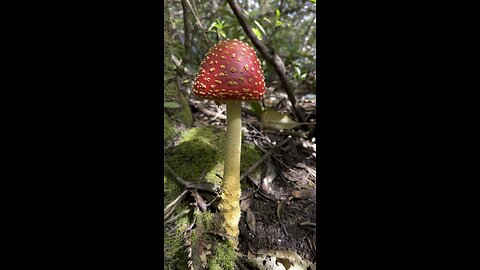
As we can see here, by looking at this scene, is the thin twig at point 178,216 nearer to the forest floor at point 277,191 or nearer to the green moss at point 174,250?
the green moss at point 174,250

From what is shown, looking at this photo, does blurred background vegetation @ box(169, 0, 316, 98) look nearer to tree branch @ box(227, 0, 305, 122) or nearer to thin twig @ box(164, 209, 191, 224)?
tree branch @ box(227, 0, 305, 122)

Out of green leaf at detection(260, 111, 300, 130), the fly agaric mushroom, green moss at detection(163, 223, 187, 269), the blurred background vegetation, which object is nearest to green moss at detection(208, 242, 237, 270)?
green moss at detection(163, 223, 187, 269)

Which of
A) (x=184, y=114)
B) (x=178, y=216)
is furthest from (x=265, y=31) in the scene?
(x=178, y=216)

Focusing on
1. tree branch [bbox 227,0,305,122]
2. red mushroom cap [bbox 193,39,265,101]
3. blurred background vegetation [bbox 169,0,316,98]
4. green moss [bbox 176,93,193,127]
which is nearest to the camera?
red mushroom cap [bbox 193,39,265,101]

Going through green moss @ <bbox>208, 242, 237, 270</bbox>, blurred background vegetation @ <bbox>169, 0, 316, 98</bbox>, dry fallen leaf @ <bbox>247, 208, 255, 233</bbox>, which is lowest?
green moss @ <bbox>208, 242, 237, 270</bbox>

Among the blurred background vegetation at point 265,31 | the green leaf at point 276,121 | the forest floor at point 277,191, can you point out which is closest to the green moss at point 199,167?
the forest floor at point 277,191
